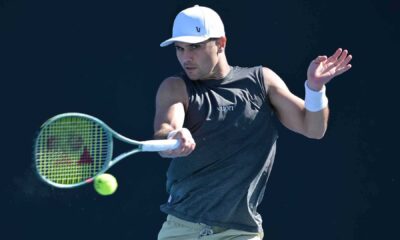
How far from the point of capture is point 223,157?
4.87m

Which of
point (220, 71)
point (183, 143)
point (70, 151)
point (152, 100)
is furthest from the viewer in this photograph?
point (152, 100)

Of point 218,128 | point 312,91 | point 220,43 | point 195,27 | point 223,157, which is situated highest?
point 195,27

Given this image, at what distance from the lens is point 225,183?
16.0 feet

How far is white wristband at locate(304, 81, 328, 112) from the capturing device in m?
4.86

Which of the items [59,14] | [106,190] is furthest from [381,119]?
[106,190]

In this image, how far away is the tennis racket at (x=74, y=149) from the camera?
4.39 meters

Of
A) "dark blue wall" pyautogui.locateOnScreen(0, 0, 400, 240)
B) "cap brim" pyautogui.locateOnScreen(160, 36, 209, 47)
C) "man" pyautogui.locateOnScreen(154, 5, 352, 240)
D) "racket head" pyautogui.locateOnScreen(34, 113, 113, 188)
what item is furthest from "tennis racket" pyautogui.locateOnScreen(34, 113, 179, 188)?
"dark blue wall" pyautogui.locateOnScreen(0, 0, 400, 240)

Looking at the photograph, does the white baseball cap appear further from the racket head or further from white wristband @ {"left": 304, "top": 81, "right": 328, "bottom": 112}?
the racket head

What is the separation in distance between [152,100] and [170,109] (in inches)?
57.5

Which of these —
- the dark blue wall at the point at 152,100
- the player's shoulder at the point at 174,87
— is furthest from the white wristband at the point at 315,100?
the dark blue wall at the point at 152,100

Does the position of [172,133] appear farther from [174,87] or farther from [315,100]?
[315,100]

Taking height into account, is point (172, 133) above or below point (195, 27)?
below

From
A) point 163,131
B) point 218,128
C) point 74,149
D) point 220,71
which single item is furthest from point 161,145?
point 220,71

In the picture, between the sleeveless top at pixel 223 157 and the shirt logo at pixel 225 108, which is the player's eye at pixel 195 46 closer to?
the sleeveless top at pixel 223 157
